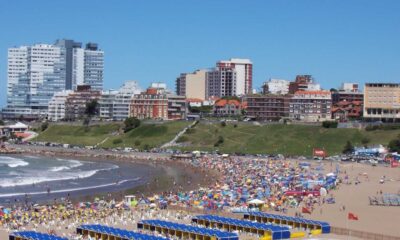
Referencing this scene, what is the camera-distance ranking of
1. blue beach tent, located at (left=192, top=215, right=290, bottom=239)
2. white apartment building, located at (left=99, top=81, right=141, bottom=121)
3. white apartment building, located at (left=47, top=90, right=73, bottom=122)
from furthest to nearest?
white apartment building, located at (left=47, top=90, right=73, bottom=122) → white apartment building, located at (left=99, top=81, right=141, bottom=121) → blue beach tent, located at (left=192, top=215, right=290, bottom=239)

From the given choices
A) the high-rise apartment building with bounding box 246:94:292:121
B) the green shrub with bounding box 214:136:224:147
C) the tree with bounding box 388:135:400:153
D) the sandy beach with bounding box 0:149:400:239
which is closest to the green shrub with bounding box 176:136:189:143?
the green shrub with bounding box 214:136:224:147

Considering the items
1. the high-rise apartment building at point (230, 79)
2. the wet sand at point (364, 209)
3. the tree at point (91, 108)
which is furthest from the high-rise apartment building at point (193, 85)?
the wet sand at point (364, 209)

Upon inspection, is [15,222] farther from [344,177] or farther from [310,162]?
[310,162]

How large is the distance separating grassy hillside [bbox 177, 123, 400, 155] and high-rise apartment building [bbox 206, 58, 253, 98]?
76.6 m

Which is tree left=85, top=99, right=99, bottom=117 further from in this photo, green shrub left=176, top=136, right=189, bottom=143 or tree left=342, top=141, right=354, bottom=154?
tree left=342, top=141, right=354, bottom=154

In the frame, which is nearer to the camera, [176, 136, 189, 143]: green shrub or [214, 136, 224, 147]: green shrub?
[214, 136, 224, 147]: green shrub

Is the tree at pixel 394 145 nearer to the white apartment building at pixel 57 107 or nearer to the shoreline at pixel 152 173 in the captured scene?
the shoreline at pixel 152 173

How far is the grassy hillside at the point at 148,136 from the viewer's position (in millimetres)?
104750

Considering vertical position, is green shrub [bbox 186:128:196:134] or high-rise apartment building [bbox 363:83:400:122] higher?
high-rise apartment building [bbox 363:83:400:122]

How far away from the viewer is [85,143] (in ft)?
373

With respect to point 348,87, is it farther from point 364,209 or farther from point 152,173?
point 364,209

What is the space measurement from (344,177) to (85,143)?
5970 centimetres

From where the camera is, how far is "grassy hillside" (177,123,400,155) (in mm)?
89312

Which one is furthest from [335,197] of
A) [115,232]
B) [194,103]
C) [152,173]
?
[194,103]
